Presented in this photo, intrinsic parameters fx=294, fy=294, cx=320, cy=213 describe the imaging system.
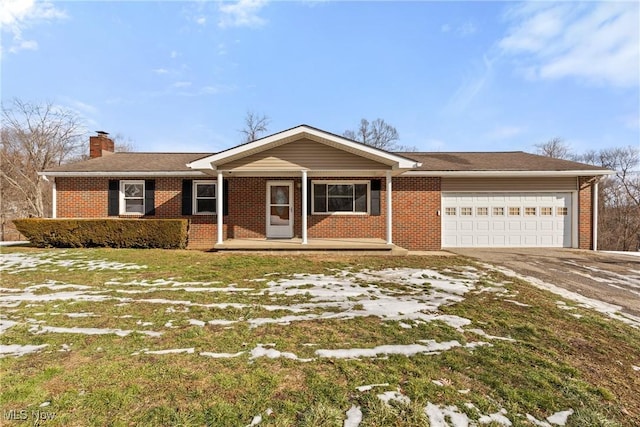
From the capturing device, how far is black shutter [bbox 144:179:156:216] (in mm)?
11469

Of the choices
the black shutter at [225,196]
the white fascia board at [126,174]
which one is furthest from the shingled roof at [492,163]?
the white fascia board at [126,174]

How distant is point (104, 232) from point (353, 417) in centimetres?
1101

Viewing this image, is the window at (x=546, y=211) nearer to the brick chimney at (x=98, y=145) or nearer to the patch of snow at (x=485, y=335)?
the patch of snow at (x=485, y=335)

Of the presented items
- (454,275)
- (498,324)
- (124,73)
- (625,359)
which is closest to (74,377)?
(498,324)

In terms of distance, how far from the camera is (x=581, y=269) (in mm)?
8148

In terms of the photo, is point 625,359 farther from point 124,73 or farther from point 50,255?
point 124,73

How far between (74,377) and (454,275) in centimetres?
689

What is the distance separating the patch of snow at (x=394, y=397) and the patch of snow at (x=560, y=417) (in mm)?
1076

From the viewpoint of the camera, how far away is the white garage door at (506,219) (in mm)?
11547

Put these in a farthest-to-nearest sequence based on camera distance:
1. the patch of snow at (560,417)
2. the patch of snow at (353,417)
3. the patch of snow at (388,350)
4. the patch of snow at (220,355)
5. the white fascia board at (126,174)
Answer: the white fascia board at (126,174) → the patch of snow at (388,350) → the patch of snow at (220,355) → the patch of snow at (560,417) → the patch of snow at (353,417)

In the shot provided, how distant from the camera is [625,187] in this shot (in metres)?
25.5

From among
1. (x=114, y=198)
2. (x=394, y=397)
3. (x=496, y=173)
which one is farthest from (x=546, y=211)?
(x=114, y=198)

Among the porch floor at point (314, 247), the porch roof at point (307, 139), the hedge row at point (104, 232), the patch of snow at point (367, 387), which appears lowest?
the patch of snow at point (367, 387)

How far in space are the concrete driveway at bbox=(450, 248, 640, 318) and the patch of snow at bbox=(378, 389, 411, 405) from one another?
192 inches
